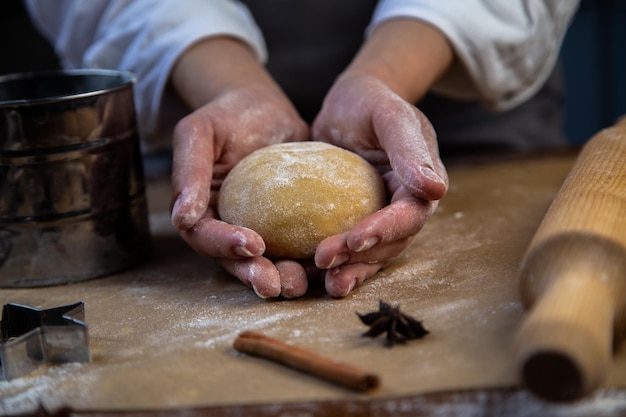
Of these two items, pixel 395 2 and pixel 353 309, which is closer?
pixel 353 309

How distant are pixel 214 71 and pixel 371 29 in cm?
45

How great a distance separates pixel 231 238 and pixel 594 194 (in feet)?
1.95

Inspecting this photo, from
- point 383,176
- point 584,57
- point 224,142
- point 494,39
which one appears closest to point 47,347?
point 224,142

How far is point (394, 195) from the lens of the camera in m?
1.41

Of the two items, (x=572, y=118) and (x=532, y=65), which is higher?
(x=532, y=65)

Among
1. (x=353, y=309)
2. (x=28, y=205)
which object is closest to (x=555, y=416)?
(x=353, y=309)

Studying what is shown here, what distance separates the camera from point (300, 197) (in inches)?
52.8

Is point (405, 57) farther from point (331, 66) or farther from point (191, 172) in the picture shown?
point (191, 172)

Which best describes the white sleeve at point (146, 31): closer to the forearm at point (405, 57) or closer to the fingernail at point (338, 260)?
the forearm at point (405, 57)

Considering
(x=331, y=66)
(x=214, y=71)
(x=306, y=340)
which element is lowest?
(x=306, y=340)

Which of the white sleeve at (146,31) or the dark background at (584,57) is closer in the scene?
the white sleeve at (146,31)

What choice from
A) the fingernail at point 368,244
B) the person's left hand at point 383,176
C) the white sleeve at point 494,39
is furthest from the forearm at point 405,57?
the fingernail at point 368,244

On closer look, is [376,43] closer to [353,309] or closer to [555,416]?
[353,309]

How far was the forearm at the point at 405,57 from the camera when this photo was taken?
5.82 feet
